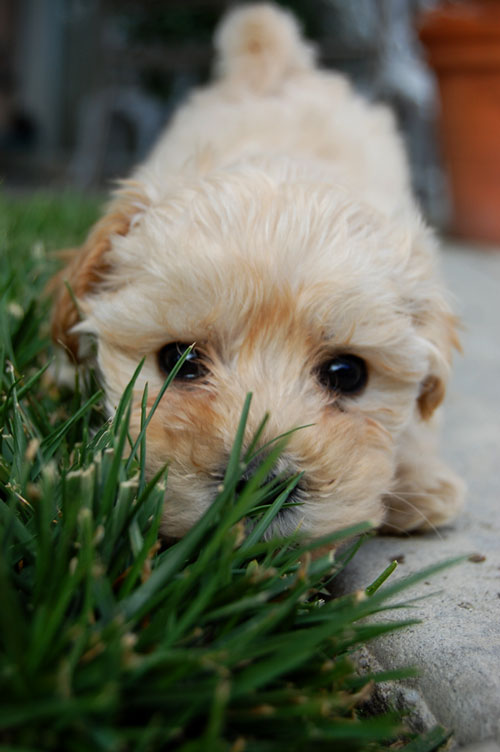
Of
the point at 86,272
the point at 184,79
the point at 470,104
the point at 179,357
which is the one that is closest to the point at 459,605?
the point at 179,357

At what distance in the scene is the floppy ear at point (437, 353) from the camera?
205cm

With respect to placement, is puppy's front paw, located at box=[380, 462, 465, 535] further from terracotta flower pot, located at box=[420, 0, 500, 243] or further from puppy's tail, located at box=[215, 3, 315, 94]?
terracotta flower pot, located at box=[420, 0, 500, 243]

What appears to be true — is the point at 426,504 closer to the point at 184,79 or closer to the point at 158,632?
the point at 158,632

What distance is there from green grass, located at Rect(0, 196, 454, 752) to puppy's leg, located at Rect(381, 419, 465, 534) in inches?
23.1

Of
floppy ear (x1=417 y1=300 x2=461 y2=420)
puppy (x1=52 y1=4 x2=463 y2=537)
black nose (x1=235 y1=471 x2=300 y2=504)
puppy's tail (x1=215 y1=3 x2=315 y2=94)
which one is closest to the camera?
black nose (x1=235 y1=471 x2=300 y2=504)

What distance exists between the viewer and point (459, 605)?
145 centimetres

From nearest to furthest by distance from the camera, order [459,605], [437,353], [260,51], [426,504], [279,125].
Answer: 1. [459,605]
2. [426,504]
3. [437,353]
4. [279,125]
5. [260,51]

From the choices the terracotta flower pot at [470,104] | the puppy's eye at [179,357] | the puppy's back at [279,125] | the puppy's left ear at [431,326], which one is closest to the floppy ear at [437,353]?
the puppy's left ear at [431,326]

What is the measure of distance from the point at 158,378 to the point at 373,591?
0.80 m

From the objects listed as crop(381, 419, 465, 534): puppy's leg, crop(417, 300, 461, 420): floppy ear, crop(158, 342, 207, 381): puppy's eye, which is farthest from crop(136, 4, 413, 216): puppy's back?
crop(381, 419, 465, 534): puppy's leg

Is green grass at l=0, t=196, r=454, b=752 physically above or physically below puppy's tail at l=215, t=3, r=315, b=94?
below

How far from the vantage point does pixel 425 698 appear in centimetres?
124

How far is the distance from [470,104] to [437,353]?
5.40 m

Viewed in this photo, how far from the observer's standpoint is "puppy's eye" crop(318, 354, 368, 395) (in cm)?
190
